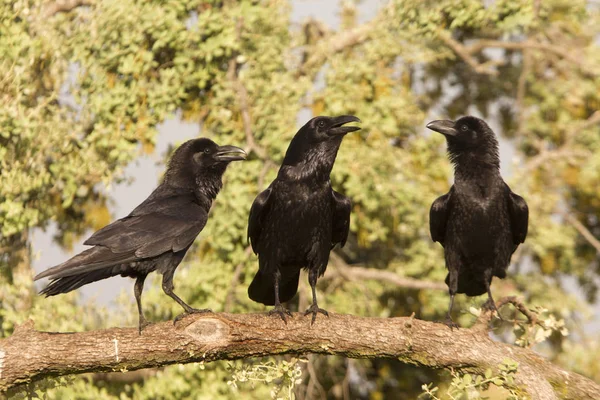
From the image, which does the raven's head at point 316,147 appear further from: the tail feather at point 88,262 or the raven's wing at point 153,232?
the tail feather at point 88,262

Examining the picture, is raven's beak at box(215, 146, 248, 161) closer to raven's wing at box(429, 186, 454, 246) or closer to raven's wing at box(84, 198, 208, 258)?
raven's wing at box(84, 198, 208, 258)

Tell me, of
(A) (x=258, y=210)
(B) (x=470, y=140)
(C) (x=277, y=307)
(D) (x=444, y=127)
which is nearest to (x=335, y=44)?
(D) (x=444, y=127)

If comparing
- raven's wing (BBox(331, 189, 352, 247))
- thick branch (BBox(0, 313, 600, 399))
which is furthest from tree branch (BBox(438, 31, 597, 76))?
thick branch (BBox(0, 313, 600, 399))

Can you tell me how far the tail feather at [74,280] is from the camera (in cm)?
499

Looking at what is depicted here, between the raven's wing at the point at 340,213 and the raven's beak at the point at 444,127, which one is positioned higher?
the raven's beak at the point at 444,127

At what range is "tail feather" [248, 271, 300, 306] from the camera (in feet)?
20.0

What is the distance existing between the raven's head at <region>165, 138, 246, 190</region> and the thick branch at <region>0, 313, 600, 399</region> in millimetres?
1477

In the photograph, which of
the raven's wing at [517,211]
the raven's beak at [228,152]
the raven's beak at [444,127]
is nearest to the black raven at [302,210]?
the raven's beak at [228,152]

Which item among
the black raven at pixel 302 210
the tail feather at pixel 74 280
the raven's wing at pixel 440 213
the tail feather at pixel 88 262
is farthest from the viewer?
the raven's wing at pixel 440 213

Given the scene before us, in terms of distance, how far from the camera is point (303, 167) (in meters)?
5.83

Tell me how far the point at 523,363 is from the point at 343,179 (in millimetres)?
4273

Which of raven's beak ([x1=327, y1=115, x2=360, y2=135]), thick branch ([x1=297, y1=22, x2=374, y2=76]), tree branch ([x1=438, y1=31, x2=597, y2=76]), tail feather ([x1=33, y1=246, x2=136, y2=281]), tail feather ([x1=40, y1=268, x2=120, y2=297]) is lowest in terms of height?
tail feather ([x1=40, y1=268, x2=120, y2=297])

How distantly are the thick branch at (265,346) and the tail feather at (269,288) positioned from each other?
0.74m

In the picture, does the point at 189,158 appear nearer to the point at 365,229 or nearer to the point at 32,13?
the point at 32,13
